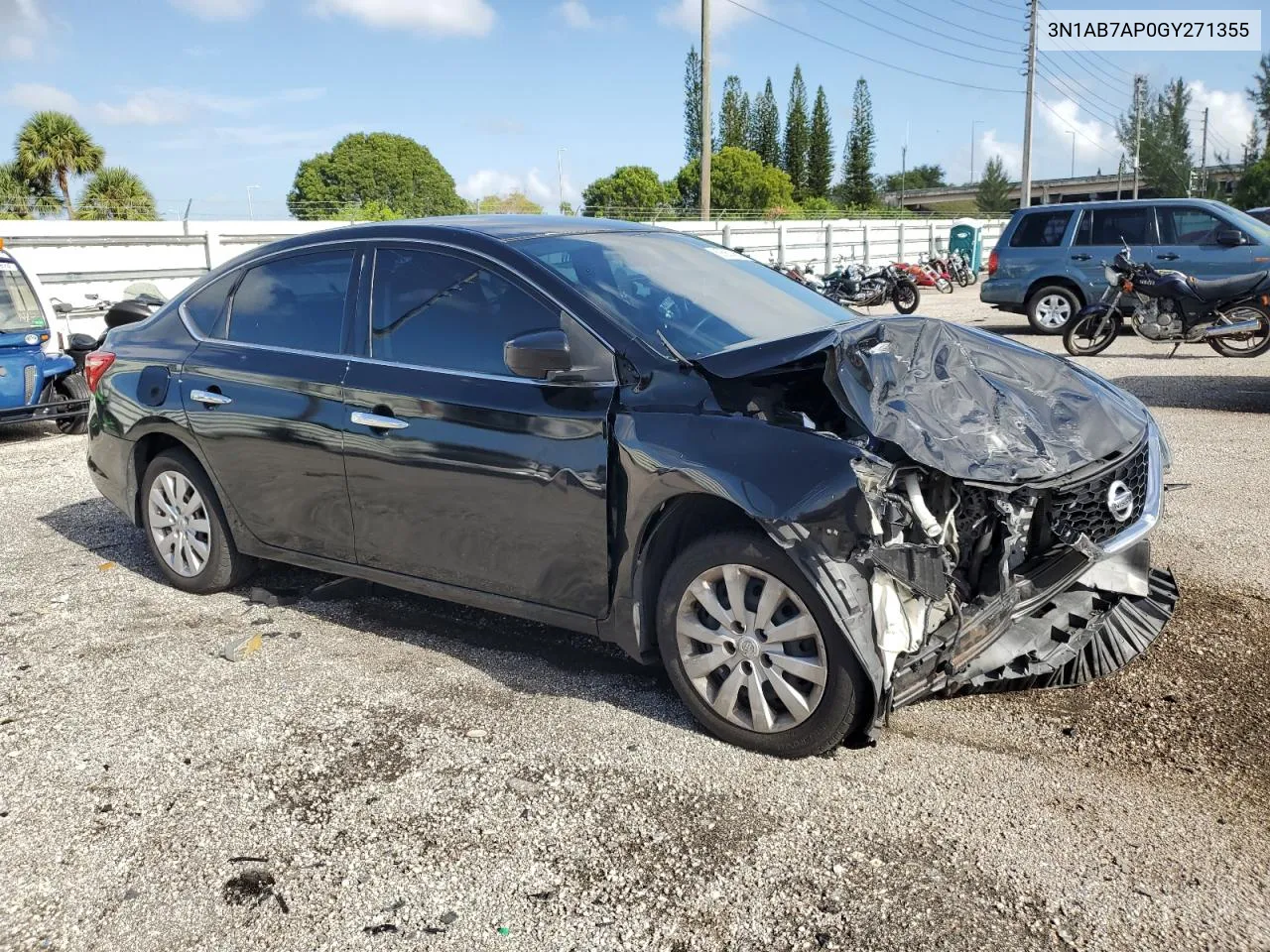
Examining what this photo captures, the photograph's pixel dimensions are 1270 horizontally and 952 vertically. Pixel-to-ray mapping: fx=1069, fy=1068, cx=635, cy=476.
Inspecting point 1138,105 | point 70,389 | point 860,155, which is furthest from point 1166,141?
point 70,389

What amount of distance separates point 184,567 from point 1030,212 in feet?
43.7

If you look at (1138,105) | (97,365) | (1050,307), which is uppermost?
(1138,105)

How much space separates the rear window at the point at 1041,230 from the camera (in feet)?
49.1

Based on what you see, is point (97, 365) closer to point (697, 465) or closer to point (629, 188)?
point (697, 465)

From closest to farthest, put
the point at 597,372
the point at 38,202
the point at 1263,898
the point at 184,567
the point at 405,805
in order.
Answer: the point at 1263,898, the point at 405,805, the point at 597,372, the point at 184,567, the point at 38,202

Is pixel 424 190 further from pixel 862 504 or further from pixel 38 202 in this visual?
pixel 862 504

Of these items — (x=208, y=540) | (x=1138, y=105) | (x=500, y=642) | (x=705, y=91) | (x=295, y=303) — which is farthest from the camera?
(x=1138, y=105)

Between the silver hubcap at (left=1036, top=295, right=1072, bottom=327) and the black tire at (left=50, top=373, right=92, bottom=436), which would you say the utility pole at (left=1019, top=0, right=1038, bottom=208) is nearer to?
the silver hubcap at (left=1036, top=295, right=1072, bottom=327)

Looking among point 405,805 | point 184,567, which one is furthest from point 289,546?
point 405,805

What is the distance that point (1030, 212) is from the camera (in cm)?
1523

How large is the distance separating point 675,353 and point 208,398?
2.49m

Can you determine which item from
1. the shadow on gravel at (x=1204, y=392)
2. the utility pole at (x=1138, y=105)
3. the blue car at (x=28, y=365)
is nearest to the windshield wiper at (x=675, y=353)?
the shadow on gravel at (x=1204, y=392)

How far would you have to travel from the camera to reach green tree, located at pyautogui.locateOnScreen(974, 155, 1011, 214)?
375 ft

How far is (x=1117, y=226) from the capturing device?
Answer: 47.6 feet
